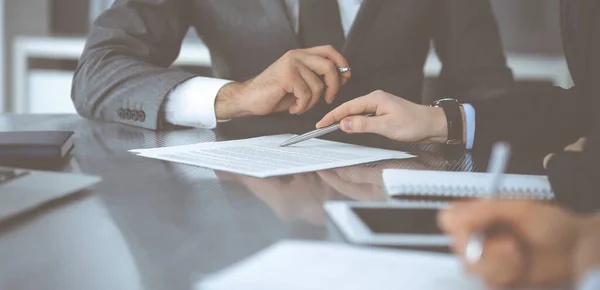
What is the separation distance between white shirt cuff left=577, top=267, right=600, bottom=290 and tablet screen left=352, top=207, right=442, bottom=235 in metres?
0.19

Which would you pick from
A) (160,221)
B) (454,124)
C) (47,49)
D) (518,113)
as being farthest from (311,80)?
(47,49)

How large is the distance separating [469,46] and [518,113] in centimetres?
78

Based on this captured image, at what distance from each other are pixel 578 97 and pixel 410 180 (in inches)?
23.4

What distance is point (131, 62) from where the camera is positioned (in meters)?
1.53

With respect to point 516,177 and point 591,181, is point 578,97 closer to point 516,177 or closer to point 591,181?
point 516,177

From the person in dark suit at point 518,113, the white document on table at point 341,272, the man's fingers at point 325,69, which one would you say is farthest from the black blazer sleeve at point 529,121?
the white document on table at point 341,272

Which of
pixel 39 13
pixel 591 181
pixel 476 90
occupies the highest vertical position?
pixel 591 181

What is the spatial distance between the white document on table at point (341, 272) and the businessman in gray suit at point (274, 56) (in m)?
0.86

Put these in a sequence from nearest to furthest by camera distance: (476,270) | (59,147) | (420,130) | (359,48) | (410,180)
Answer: (476,270) → (410,180) → (59,147) → (420,130) → (359,48)

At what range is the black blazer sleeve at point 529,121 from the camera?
123cm

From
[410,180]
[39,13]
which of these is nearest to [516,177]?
[410,180]

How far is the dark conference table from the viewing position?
0.51 metres

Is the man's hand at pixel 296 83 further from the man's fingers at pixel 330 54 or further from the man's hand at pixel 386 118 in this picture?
the man's hand at pixel 386 118

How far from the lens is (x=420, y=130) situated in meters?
1.21
